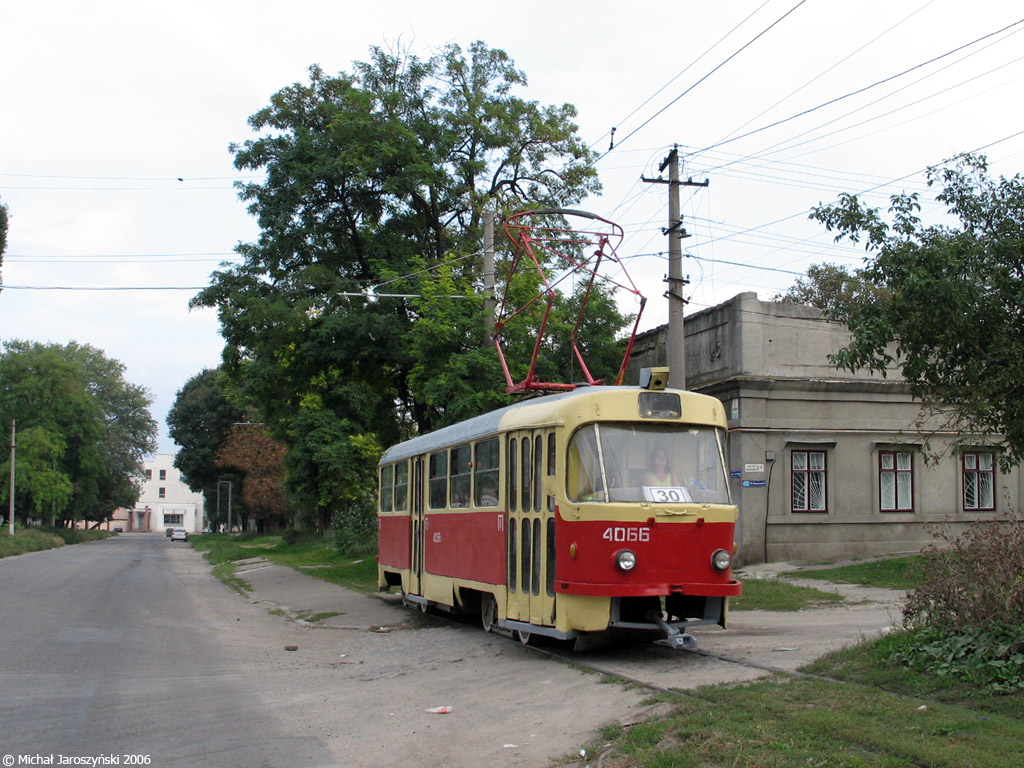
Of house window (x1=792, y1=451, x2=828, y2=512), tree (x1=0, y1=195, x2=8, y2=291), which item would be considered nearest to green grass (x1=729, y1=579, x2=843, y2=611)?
house window (x1=792, y1=451, x2=828, y2=512)

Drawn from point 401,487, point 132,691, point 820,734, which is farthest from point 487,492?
point 820,734

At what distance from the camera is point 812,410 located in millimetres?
23672

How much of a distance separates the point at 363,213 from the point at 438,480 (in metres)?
12.7

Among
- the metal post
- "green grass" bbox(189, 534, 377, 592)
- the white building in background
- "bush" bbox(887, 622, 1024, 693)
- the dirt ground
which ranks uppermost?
the metal post

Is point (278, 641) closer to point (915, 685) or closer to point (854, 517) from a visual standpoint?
point (915, 685)

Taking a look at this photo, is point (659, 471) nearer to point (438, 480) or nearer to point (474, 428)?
point (474, 428)

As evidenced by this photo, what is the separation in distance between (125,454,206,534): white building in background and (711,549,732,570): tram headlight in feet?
437

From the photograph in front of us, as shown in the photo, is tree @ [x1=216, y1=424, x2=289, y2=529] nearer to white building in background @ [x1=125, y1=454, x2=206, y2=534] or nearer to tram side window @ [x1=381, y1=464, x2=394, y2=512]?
tram side window @ [x1=381, y1=464, x2=394, y2=512]

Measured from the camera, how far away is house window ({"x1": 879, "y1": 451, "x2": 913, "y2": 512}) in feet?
80.2

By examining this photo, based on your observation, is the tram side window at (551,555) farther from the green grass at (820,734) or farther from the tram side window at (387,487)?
the tram side window at (387,487)

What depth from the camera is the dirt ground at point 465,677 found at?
24.7 ft

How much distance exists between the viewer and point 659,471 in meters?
10.7

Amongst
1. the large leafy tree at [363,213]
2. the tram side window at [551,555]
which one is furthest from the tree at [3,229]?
the tram side window at [551,555]

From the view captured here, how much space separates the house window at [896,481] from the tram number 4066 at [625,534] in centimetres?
1615
